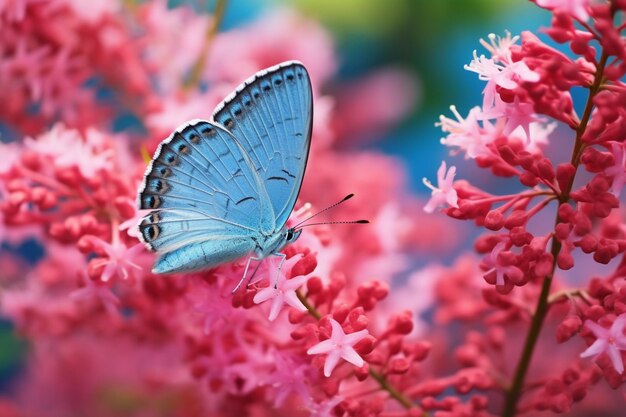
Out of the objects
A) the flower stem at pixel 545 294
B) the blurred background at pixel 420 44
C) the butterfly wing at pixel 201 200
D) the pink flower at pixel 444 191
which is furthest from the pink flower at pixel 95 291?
the blurred background at pixel 420 44

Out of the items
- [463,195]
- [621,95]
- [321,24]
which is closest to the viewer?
[621,95]

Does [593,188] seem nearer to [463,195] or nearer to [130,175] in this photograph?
[463,195]

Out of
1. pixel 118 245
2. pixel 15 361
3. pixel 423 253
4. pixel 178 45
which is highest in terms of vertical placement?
pixel 178 45

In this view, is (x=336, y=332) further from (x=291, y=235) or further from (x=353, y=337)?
(x=291, y=235)

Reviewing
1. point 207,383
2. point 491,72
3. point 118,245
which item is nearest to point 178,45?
point 118,245

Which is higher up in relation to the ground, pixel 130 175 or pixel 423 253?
pixel 130 175

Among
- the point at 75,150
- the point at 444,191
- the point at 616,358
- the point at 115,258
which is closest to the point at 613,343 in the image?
the point at 616,358

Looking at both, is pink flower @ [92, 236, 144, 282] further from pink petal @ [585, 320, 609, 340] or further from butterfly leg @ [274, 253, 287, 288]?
pink petal @ [585, 320, 609, 340]

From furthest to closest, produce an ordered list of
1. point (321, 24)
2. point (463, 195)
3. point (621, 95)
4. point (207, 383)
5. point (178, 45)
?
point (321, 24) < point (178, 45) < point (207, 383) < point (463, 195) < point (621, 95)
